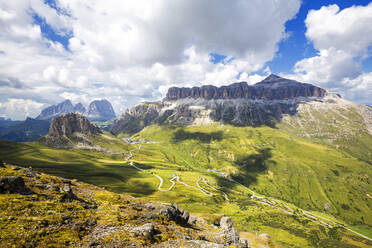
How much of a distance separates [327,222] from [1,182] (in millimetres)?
276721

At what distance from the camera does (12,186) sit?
24.7m

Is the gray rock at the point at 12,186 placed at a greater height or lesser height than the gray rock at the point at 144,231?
greater

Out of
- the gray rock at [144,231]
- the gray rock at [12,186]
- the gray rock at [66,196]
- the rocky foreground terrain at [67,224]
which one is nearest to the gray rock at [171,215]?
the rocky foreground terrain at [67,224]

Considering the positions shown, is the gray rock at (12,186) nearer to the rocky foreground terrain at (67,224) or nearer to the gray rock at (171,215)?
the rocky foreground terrain at (67,224)

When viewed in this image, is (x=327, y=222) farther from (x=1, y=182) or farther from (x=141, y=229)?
(x=1, y=182)

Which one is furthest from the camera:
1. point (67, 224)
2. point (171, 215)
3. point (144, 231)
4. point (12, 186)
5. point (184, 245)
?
point (171, 215)

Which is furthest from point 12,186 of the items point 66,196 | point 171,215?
point 171,215

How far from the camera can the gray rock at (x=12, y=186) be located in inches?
931

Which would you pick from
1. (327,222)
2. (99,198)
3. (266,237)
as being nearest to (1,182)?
(99,198)

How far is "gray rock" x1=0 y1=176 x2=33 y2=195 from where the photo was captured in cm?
2366

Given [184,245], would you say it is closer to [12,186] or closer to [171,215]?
[171,215]

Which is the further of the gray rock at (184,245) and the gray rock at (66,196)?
the gray rock at (66,196)

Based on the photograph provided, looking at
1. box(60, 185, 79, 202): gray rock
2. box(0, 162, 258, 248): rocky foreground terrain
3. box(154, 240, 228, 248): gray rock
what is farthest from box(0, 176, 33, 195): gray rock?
box(154, 240, 228, 248): gray rock

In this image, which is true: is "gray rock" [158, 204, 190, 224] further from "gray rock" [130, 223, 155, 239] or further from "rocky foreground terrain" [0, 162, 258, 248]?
"gray rock" [130, 223, 155, 239]
